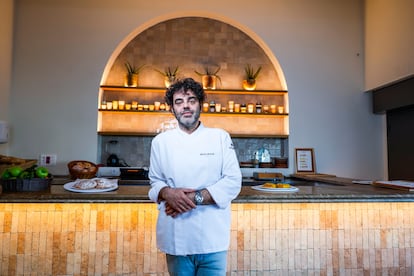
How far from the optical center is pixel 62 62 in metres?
3.16

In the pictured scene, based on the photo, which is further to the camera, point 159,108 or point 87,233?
point 159,108

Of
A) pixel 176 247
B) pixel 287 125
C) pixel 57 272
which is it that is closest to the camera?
pixel 176 247

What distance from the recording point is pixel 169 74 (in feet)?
11.2

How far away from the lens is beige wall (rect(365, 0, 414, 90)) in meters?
2.70

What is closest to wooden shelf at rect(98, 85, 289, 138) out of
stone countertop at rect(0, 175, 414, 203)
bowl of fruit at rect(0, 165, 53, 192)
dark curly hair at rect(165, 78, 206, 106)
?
bowl of fruit at rect(0, 165, 53, 192)

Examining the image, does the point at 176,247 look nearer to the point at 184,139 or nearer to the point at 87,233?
the point at 184,139

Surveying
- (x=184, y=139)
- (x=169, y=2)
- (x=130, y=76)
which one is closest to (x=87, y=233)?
(x=184, y=139)

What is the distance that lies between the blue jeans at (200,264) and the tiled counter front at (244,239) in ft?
1.76

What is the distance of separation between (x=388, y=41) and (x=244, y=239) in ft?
8.68

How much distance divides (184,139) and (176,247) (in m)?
0.44

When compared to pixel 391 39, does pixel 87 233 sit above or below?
below

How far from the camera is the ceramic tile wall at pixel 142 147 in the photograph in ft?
11.1

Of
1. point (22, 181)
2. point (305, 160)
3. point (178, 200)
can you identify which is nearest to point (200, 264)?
point (178, 200)

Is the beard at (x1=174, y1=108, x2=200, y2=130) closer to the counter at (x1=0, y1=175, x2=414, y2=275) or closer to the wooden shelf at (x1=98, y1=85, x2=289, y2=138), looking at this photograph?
the counter at (x1=0, y1=175, x2=414, y2=275)
